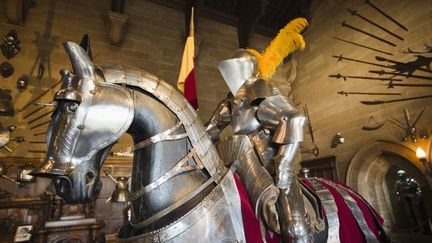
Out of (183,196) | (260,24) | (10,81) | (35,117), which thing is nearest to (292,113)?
(183,196)

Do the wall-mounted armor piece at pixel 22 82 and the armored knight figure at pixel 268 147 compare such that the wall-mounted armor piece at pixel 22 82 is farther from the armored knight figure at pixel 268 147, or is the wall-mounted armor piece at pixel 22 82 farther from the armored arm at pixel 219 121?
the armored knight figure at pixel 268 147

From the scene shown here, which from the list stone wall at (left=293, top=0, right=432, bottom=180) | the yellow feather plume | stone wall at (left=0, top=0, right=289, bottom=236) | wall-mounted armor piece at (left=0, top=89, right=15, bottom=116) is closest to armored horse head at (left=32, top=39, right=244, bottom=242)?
the yellow feather plume

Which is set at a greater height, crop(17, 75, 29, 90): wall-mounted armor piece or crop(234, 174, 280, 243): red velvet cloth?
crop(17, 75, 29, 90): wall-mounted armor piece

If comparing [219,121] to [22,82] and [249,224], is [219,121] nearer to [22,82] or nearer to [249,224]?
[249,224]

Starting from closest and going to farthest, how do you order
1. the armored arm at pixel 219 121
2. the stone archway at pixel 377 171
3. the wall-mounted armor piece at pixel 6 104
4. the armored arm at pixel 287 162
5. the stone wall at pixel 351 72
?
1. the armored arm at pixel 287 162
2. the armored arm at pixel 219 121
3. the wall-mounted armor piece at pixel 6 104
4. the stone wall at pixel 351 72
5. the stone archway at pixel 377 171

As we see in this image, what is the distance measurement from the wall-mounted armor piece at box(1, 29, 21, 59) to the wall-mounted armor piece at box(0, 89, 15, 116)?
702 mm

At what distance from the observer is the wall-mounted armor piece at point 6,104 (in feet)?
13.8

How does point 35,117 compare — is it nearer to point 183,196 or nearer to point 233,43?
point 183,196

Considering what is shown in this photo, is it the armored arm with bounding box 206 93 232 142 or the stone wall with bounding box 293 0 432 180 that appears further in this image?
the stone wall with bounding box 293 0 432 180

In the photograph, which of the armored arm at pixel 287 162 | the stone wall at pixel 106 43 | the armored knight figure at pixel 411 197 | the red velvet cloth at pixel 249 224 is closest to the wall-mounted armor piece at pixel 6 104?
the stone wall at pixel 106 43

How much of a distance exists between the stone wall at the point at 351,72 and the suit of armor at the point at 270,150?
4.36 m

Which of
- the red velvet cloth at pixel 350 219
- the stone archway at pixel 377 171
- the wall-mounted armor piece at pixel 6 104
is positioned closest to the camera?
the red velvet cloth at pixel 350 219

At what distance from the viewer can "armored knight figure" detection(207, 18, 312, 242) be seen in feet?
4.92

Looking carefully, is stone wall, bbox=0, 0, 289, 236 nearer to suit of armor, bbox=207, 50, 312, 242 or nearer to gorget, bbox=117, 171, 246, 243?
suit of armor, bbox=207, 50, 312, 242
